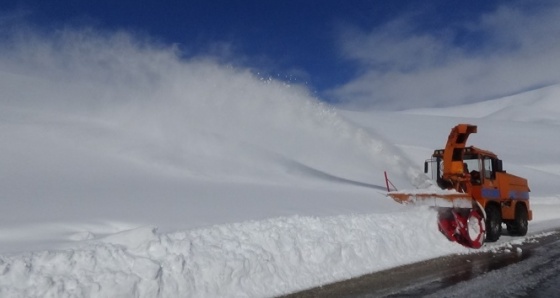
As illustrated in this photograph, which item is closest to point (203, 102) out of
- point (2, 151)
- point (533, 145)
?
point (2, 151)

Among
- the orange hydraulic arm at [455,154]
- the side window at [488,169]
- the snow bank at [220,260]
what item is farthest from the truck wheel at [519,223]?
the snow bank at [220,260]

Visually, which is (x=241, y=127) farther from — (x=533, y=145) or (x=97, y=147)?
(x=533, y=145)

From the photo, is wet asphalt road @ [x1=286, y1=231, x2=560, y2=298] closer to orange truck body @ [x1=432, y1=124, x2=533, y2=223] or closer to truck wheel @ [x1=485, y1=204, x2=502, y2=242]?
truck wheel @ [x1=485, y1=204, x2=502, y2=242]

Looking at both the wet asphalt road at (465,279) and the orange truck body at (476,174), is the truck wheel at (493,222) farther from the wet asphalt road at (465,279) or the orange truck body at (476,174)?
the wet asphalt road at (465,279)

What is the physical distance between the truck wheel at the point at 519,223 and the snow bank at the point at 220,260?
17.4 feet

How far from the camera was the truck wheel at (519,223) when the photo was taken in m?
14.4

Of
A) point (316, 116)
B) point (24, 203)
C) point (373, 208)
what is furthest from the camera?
point (316, 116)

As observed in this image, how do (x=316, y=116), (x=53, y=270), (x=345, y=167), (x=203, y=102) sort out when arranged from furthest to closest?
(x=203, y=102)
(x=345, y=167)
(x=316, y=116)
(x=53, y=270)

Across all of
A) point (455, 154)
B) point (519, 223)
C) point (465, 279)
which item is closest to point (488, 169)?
point (455, 154)

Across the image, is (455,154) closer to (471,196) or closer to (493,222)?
(471,196)

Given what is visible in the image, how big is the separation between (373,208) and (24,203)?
7.96 meters

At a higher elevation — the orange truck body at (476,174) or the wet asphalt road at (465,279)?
the orange truck body at (476,174)

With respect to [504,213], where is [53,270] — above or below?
below

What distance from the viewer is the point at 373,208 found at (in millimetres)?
13289
